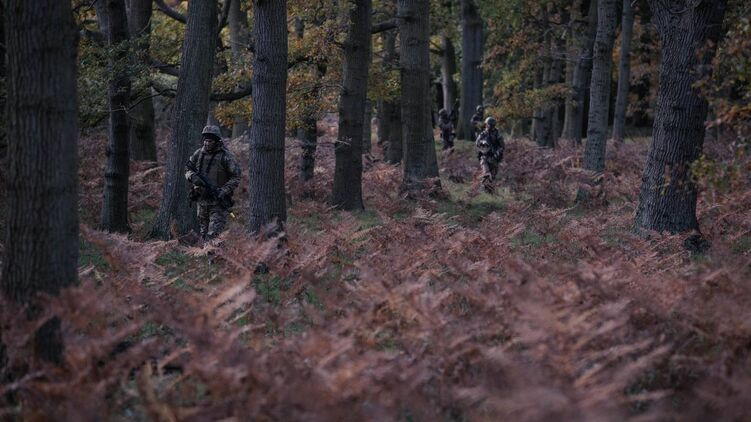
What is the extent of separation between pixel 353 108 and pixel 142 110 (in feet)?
14.4

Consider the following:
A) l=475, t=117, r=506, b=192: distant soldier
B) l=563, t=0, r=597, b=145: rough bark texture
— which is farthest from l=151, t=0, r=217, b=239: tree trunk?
l=563, t=0, r=597, b=145: rough bark texture

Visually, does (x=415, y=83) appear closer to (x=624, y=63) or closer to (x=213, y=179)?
(x=213, y=179)

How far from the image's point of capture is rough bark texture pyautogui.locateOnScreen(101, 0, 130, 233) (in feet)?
41.2

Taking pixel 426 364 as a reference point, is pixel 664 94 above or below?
above

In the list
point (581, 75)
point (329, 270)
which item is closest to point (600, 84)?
point (581, 75)

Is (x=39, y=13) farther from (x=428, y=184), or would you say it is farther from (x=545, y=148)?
(x=545, y=148)

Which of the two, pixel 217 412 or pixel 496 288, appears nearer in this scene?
pixel 217 412

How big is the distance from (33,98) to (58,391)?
206cm

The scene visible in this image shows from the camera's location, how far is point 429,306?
6.04m

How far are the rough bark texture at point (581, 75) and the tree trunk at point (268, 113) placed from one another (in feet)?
45.2

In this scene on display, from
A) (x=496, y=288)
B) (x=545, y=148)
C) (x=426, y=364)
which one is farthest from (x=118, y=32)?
(x=545, y=148)

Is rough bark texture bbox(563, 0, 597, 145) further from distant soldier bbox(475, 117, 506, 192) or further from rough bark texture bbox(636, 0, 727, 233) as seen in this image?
rough bark texture bbox(636, 0, 727, 233)

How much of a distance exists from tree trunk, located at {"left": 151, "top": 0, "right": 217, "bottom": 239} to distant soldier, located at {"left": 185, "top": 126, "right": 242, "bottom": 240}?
3.04ft

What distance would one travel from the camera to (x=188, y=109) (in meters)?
12.6
